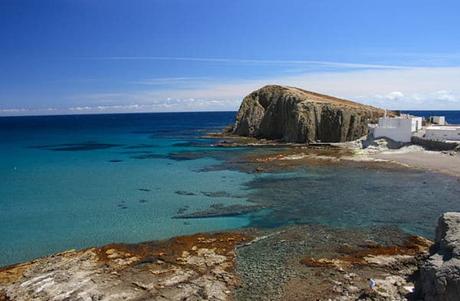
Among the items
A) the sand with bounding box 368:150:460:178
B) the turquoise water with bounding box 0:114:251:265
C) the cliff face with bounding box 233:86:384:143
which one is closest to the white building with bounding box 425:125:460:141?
the sand with bounding box 368:150:460:178

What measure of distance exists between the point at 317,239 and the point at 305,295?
248 inches

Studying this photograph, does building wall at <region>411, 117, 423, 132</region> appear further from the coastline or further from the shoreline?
the coastline

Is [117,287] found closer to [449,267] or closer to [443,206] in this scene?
[449,267]

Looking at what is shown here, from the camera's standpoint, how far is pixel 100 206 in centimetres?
3027

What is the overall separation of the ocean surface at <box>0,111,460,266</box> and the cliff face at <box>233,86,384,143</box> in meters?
22.0

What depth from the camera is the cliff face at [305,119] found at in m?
65.8

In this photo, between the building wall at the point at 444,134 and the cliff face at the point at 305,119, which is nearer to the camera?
the building wall at the point at 444,134

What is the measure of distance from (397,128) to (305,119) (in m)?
16.5

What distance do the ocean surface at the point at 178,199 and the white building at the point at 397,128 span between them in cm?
1492

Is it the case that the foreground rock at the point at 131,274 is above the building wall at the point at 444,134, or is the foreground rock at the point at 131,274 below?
below

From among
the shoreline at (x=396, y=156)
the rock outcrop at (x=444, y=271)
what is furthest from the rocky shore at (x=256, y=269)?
the shoreline at (x=396, y=156)

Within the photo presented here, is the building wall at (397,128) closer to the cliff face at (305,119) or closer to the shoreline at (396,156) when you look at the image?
the shoreline at (396,156)

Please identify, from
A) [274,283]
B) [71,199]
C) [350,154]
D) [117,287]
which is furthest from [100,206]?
[350,154]

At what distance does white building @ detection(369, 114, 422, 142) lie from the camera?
53969 millimetres
